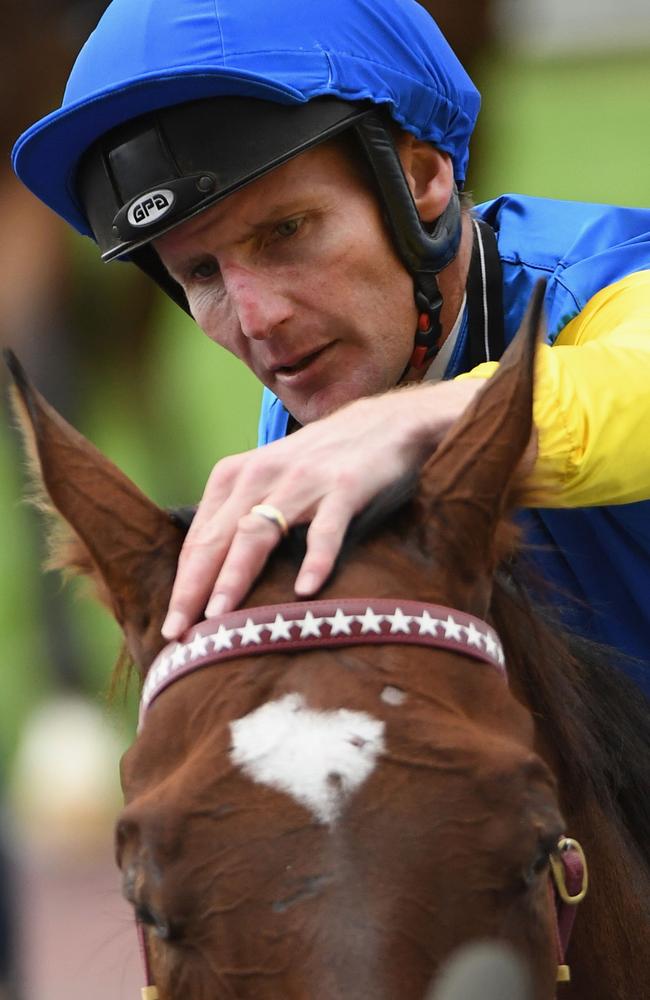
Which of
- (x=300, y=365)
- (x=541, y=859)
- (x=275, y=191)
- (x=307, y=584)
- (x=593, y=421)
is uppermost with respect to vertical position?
(x=275, y=191)

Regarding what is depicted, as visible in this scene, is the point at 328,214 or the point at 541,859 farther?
the point at 328,214

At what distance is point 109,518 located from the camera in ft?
6.69

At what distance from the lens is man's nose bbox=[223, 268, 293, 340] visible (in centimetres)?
280

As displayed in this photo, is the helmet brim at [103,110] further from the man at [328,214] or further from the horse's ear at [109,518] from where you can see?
the horse's ear at [109,518]

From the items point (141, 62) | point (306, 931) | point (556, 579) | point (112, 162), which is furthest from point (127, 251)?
point (306, 931)

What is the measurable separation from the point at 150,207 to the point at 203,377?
297 inches

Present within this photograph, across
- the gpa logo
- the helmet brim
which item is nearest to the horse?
the gpa logo

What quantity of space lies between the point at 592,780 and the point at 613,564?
2.16 ft

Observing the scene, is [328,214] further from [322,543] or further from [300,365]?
[322,543]

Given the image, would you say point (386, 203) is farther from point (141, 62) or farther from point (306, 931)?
point (306, 931)

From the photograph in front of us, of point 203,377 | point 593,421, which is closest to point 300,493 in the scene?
point 593,421

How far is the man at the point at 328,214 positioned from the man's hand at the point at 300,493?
505 mm

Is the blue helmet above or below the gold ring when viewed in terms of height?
above

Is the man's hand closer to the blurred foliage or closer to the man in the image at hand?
the man
